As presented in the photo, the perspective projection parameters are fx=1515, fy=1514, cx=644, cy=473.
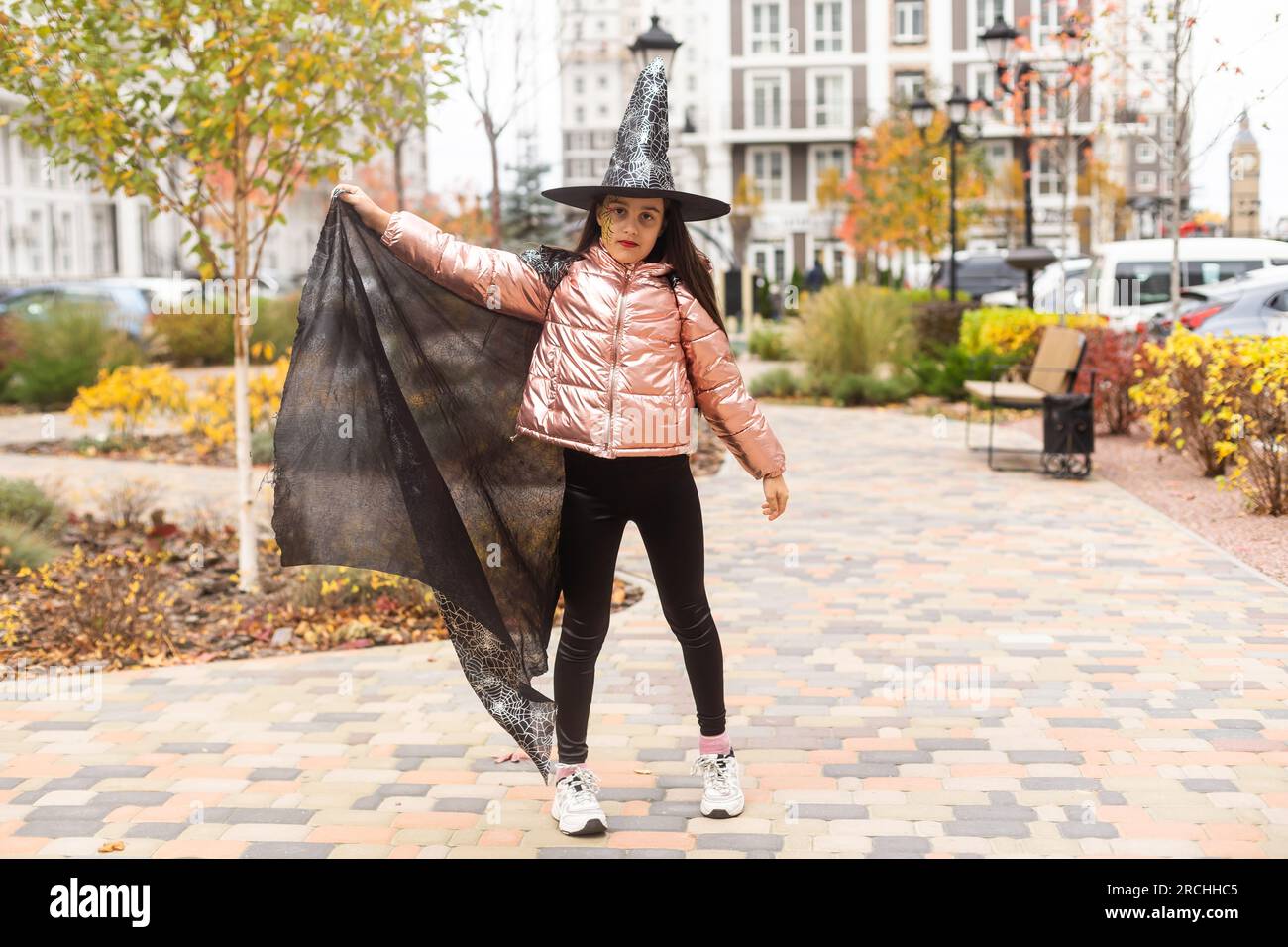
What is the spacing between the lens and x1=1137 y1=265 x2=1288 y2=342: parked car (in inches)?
539

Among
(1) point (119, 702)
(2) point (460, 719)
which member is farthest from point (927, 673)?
(1) point (119, 702)

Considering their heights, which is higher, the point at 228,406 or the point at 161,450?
the point at 228,406

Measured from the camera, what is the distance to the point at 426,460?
471 cm

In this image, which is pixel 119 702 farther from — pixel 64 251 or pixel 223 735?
pixel 64 251

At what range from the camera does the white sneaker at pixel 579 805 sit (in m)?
4.35

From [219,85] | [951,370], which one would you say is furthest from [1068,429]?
[219,85]

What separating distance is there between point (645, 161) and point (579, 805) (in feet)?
6.12

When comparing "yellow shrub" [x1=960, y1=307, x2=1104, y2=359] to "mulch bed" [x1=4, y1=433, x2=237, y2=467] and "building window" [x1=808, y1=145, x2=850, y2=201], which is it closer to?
"mulch bed" [x1=4, y1=433, x2=237, y2=467]

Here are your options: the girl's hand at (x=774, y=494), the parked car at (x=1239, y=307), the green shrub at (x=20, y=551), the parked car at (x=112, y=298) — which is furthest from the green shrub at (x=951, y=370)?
the girl's hand at (x=774, y=494)

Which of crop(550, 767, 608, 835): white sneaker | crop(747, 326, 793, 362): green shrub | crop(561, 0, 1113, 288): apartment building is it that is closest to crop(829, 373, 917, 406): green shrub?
crop(747, 326, 793, 362): green shrub

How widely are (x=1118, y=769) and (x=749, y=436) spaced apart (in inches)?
65.0

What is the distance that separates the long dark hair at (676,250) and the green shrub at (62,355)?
1456cm

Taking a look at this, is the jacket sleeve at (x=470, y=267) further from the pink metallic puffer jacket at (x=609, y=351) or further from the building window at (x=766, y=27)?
the building window at (x=766, y=27)

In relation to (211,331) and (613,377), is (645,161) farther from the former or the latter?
(211,331)
